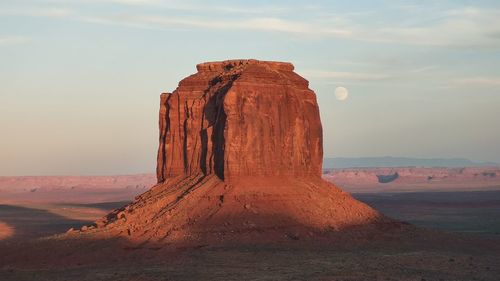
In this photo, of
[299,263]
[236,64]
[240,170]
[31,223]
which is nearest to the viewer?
[299,263]

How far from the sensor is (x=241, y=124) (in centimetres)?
5184

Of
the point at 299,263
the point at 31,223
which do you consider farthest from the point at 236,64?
the point at 31,223

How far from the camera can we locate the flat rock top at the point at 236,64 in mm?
54938

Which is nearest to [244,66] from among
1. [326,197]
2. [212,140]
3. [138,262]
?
[212,140]

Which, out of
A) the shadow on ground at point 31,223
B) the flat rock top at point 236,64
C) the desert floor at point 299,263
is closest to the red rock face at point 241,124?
the flat rock top at point 236,64

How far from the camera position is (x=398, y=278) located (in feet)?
129

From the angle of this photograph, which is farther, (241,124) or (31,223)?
(31,223)

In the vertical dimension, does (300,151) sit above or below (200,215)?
above

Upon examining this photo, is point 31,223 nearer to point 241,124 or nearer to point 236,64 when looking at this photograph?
point 236,64

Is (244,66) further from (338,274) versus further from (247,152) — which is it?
(338,274)

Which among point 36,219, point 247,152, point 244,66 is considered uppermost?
point 244,66

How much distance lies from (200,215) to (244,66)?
10.8m

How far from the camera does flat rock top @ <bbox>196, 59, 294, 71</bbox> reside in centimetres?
5494

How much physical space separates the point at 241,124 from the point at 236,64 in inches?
230
